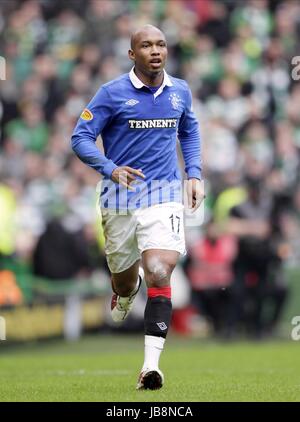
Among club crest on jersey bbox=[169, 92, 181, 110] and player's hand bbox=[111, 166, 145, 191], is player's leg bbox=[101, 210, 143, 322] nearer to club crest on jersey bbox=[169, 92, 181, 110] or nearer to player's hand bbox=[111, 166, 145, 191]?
player's hand bbox=[111, 166, 145, 191]

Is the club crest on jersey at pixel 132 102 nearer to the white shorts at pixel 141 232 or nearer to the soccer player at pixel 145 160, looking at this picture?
the soccer player at pixel 145 160

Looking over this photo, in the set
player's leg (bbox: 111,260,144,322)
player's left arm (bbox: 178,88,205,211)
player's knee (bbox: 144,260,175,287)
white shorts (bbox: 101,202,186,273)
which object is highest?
player's left arm (bbox: 178,88,205,211)

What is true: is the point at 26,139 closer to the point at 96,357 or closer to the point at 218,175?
the point at 218,175

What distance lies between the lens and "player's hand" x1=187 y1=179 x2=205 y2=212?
9039mm

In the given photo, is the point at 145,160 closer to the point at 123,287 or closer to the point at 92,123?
the point at 92,123

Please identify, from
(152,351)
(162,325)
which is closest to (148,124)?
(162,325)

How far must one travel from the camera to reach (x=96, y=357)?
45.0 ft

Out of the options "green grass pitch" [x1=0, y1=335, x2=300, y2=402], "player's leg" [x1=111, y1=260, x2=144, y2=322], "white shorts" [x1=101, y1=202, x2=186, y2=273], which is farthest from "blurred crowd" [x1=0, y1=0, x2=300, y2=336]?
"white shorts" [x1=101, y1=202, x2=186, y2=273]

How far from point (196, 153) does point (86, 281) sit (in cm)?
854

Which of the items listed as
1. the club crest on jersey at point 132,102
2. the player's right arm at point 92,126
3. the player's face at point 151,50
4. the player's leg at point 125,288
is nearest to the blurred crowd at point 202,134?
the player's leg at point 125,288

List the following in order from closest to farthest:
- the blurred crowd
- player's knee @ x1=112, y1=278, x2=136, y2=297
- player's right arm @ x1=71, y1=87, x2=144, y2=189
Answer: player's right arm @ x1=71, y1=87, x2=144, y2=189 → player's knee @ x1=112, y1=278, x2=136, y2=297 → the blurred crowd

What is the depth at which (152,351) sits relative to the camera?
27.9 feet

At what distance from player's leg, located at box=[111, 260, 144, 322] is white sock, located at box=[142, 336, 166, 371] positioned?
117 centimetres

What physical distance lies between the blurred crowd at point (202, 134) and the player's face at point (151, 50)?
7435 mm
